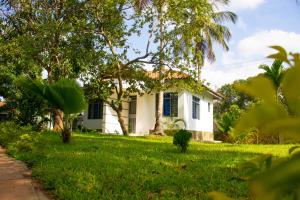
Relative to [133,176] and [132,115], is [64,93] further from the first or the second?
[132,115]

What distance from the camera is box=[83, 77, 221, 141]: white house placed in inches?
979

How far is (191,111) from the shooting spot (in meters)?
25.9

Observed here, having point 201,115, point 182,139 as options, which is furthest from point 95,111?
point 182,139

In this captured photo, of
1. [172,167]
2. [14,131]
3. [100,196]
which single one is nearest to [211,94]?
[14,131]

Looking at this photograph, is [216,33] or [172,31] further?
[216,33]

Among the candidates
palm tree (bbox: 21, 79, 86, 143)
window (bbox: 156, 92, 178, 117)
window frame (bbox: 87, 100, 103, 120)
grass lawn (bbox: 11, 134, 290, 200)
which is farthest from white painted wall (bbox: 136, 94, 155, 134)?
grass lawn (bbox: 11, 134, 290, 200)

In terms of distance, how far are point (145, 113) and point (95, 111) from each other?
3.61m

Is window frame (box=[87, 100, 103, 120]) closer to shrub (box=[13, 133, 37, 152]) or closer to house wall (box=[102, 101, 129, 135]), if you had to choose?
house wall (box=[102, 101, 129, 135])

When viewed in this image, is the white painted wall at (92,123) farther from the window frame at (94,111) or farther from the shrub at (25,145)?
the shrub at (25,145)

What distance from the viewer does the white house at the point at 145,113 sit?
81.6 feet

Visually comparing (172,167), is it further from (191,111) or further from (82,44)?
(191,111)

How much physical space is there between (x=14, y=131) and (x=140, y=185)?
7928 millimetres

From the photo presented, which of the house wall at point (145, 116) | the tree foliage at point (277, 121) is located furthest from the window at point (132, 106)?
the tree foliage at point (277, 121)

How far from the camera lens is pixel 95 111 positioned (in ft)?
88.9
